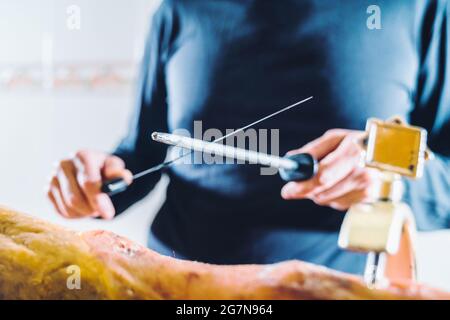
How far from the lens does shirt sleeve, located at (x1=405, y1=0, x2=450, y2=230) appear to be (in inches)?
50.5

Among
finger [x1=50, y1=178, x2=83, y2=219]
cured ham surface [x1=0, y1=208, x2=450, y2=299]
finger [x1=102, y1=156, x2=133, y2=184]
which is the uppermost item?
finger [x1=102, y1=156, x2=133, y2=184]

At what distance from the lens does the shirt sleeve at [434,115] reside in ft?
4.21

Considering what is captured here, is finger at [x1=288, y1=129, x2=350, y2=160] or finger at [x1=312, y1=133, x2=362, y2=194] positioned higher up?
finger at [x1=288, y1=129, x2=350, y2=160]

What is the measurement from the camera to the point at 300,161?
1.33 meters

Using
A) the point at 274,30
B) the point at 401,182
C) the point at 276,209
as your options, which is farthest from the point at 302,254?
the point at 274,30

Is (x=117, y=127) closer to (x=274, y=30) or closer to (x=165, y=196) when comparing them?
(x=165, y=196)

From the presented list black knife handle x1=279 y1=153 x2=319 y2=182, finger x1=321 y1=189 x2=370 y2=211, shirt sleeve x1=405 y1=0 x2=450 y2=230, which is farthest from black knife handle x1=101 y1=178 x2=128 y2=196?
shirt sleeve x1=405 y1=0 x2=450 y2=230

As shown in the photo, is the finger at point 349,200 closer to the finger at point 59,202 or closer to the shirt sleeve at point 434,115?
the shirt sleeve at point 434,115

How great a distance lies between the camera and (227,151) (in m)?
1.36

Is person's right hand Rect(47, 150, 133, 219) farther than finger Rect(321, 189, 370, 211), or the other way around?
person's right hand Rect(47, 150, 133, 219)

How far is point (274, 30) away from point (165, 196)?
447mm

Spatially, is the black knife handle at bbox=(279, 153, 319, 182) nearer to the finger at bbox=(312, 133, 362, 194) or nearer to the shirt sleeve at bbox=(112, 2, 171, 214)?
the finger at bbox=(312, 133, 362, 194)

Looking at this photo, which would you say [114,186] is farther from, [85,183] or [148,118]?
[148,118]

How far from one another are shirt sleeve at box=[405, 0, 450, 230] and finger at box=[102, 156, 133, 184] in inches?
24.7
